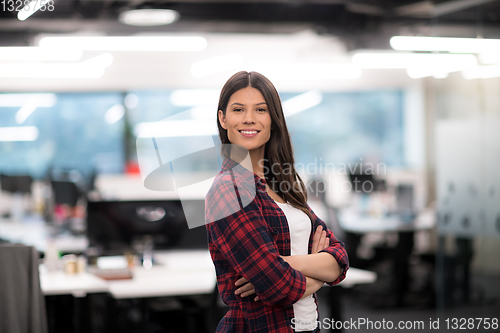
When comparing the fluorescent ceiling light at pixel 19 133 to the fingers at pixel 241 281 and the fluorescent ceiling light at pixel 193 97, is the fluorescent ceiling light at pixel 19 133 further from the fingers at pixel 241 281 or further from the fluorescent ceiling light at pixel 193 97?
the fingers at pixel 241 281

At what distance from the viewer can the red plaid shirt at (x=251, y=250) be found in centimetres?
139

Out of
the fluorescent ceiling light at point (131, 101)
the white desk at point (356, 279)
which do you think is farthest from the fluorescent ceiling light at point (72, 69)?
the white desk at point (356, 279)

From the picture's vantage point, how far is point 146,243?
3.77 meters

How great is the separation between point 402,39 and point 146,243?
4753 mm

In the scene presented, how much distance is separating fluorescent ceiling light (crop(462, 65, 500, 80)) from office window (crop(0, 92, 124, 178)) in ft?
18.6

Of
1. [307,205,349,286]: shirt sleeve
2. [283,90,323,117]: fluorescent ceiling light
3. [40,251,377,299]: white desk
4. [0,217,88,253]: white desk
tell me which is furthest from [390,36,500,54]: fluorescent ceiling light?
[283,90,323,117]: fluorescent ceiling light

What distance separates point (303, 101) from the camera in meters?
8.54

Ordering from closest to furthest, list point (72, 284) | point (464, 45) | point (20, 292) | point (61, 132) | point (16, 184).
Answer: point (20, 292) → point (72, 284) → point (464, 45) → point (16, 184) → point (61, 132)

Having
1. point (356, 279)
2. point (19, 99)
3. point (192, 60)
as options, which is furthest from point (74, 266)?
point (19, 99)

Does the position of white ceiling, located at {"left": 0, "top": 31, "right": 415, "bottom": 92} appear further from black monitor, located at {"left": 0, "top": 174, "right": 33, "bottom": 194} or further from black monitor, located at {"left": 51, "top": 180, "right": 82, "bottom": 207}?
black monitor, located at {"left": 51, "top": 180, "right": 82, "bottom": 207}

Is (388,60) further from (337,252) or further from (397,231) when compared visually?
(337,252)

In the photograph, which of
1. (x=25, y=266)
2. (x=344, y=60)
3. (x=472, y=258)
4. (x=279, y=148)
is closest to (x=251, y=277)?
(x=279, y=148)

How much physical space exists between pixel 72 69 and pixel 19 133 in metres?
1.38

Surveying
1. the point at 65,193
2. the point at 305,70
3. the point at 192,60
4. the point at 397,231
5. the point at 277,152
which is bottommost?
the point at 397,231
